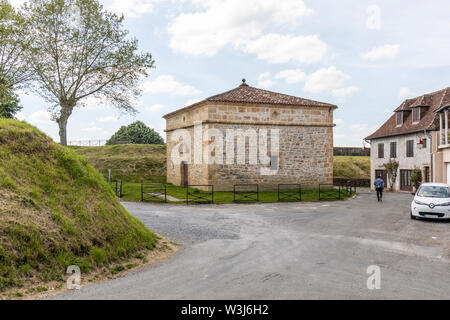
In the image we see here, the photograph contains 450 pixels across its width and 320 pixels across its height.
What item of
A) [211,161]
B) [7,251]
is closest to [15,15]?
[211,161]

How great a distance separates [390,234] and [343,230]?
1420 mm

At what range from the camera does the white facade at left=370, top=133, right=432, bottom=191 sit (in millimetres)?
28750

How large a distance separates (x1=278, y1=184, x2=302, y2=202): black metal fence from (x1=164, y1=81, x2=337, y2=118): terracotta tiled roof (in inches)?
230

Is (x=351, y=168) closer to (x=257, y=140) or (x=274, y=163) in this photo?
(x=274, y=163)

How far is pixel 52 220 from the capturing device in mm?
7402

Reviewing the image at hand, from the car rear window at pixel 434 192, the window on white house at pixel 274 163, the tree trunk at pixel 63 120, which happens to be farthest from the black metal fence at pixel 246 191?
the tree trunk at pixel 63 120

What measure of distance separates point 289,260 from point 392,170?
28.7 m

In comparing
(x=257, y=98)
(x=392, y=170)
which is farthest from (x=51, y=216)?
(x=392, y=170)

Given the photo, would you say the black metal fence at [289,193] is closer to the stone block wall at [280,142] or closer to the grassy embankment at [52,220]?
the stone block wall at [280,142]

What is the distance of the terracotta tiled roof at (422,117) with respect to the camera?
95.6ft

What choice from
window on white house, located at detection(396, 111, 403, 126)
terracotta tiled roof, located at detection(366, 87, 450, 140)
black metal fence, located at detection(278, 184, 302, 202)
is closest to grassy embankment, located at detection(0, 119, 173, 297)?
black metal fence, located at detection(278, 184, 302, 202)

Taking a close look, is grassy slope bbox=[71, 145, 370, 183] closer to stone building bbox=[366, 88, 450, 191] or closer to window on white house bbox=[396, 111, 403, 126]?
stone building bbox=[366, 88, 450, 191]

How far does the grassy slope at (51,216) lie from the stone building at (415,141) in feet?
72.8

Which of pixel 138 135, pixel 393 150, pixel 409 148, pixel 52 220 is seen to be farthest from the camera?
pixel 138 135
